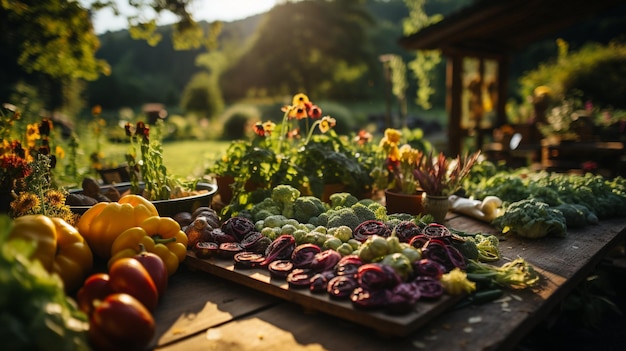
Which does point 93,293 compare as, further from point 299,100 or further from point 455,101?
point 455,101

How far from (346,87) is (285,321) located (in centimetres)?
3767

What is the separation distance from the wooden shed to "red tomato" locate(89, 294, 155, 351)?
6.71m

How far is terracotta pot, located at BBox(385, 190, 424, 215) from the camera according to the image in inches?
127

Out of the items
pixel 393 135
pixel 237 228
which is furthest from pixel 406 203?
pixel 237 228

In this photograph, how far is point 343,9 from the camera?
34625 millimetres

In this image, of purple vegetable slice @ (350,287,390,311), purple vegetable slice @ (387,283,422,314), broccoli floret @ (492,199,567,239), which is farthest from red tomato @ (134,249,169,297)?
broccoli floret @ (492,199,567,239)

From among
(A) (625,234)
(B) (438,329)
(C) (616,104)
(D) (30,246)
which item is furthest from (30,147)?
(C) (616,104)

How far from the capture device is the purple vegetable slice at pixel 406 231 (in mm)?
2303

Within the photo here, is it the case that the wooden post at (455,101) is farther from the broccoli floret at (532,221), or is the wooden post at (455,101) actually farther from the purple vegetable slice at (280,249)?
the purple vegetable slice at (280,249)

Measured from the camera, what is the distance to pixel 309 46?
110 feet

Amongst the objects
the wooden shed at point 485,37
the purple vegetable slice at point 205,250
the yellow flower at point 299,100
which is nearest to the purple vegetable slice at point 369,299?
the purple vegetable slice at point 205,250

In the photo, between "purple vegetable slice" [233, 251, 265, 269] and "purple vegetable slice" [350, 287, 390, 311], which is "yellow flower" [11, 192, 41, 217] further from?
"purple vegetable slice" [350, 287, 390, 311]

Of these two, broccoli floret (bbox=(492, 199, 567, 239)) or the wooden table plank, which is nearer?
the wooden table plank

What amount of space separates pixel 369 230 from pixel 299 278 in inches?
21.7
